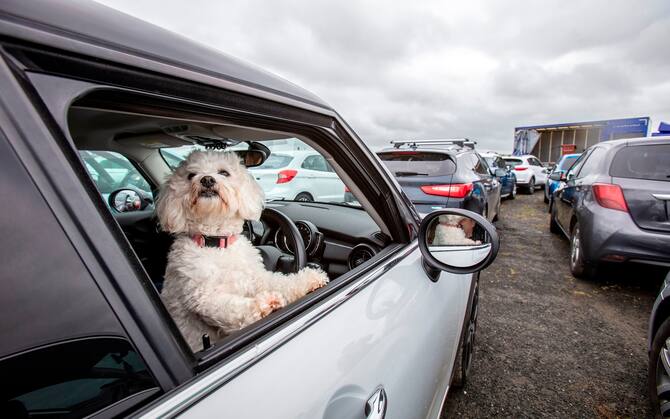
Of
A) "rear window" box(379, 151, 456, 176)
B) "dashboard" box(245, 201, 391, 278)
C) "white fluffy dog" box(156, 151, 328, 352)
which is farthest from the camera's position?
"rear window" box(379, 151, 456, 176)

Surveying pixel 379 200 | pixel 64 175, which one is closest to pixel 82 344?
pixel 64 175

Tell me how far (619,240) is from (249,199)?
398 cm

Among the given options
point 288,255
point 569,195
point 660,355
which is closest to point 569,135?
point 569,195

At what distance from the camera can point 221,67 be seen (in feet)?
2.76

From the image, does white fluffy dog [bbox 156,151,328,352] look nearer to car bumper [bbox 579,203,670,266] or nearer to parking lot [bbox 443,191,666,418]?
parking lot [bbox 443,191,666,418]

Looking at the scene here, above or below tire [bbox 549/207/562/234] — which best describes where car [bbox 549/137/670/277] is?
above

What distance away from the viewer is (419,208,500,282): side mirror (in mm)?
1425

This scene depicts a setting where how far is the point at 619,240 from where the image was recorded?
3.62 meters

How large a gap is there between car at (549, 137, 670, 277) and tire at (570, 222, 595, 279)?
2 centimetres

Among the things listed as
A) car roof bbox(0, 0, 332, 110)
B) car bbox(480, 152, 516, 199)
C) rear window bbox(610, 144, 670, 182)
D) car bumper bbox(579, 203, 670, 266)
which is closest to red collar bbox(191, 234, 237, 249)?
car roof bbox(0, 0, 332, 110)

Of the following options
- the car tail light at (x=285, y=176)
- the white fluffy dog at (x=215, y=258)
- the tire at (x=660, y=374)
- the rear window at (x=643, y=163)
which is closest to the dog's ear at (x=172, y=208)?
the white fluffy dog at (x=215, y=258)

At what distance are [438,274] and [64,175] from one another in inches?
56.7

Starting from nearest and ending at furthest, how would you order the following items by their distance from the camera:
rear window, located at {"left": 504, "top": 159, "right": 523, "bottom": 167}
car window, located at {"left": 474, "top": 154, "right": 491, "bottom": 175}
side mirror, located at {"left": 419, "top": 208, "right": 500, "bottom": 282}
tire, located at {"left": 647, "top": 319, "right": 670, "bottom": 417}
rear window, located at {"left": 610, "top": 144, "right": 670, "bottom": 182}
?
side mirror, located at {"left": 419, "top": 208, "right": 500, "bottom": 282}, tire, located at {"left": 647, "top": 319, "right": 670, "bottom": 417}, rear window, located at {"left": 610, "top": 144, "right": 670, "bottom": 182}, car window, located at {"left": 474, "top": 154, "right": 491, "bottom": 175}, rear window, located at {"left": 504, "top": 159, "right": 523, "bottom": 167}

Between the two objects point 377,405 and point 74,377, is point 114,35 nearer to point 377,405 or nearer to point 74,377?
point 74,377
